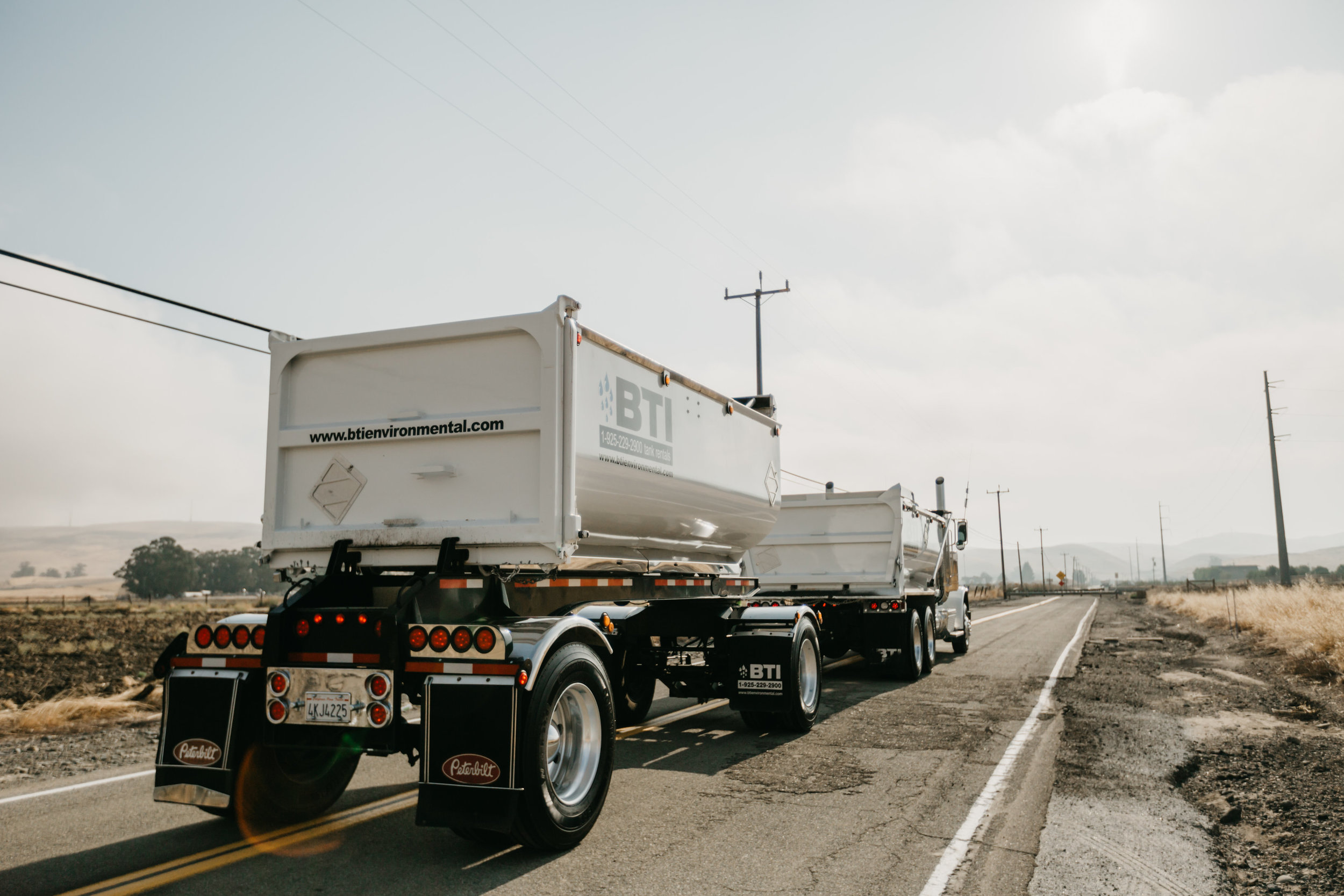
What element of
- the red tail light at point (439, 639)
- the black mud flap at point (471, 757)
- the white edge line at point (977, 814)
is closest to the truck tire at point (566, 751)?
the black mud flap at point (471, 757)

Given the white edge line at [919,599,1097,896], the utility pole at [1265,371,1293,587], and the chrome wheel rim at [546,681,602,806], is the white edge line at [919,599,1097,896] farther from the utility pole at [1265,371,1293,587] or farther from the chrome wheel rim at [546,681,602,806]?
the utility pole at [1265,371,1293,587]

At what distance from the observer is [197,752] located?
16.9 ft

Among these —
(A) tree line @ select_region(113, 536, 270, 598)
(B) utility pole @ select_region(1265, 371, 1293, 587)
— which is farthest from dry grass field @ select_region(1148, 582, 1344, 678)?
(A) tree line @ select_region(113, 536, 270, 598)

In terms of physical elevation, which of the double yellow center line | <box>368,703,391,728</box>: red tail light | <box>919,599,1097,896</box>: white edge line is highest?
<box>368,703,391,728</box>: red tail light

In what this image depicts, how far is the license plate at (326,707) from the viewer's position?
5.01 meters

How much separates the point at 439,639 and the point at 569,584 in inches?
58.3

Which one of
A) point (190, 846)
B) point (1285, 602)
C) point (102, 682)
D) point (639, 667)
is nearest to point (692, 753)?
point (639, 667)

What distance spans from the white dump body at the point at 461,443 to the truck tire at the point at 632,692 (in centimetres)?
235

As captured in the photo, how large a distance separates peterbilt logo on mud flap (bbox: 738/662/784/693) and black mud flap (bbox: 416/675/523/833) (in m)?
4.32

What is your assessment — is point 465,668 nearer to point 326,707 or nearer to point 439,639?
point 439,639

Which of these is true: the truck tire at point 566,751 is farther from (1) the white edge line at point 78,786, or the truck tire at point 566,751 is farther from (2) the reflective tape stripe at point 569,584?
(1) the white edge line at point 78,786

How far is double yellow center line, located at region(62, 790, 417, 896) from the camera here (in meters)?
4.39

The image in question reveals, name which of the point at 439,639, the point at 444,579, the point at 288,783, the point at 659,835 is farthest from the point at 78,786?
the point at 659,835

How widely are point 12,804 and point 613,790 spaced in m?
4.03
